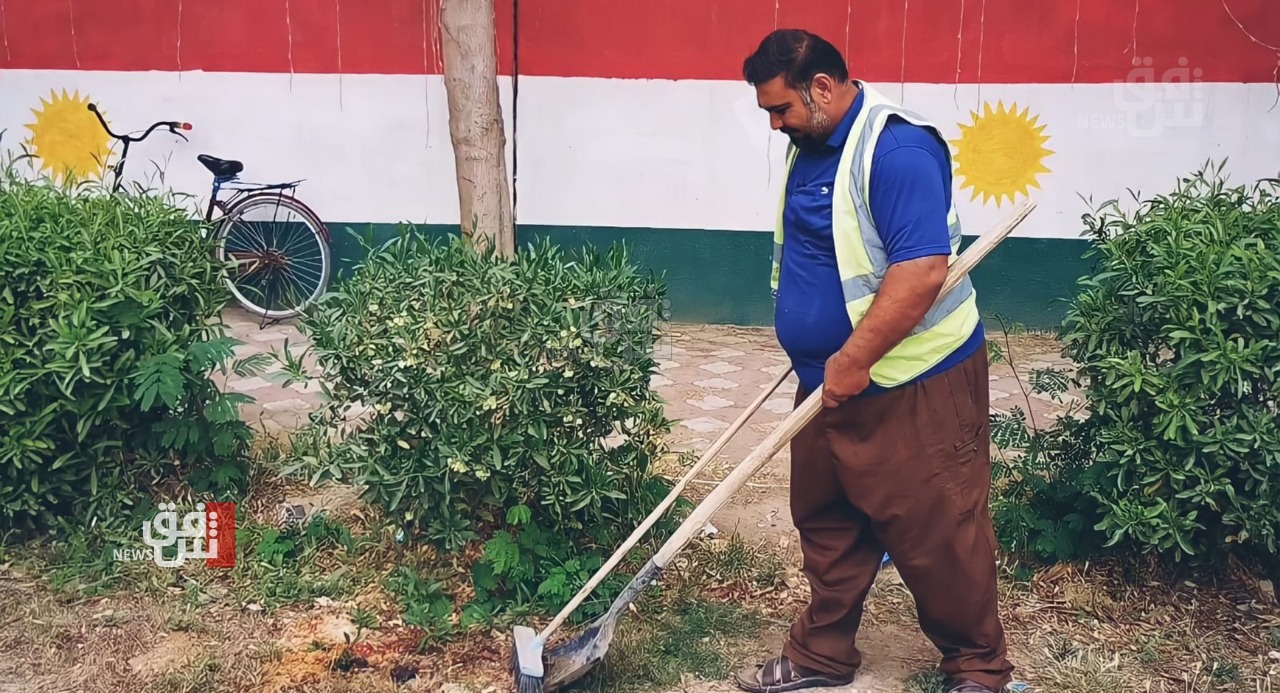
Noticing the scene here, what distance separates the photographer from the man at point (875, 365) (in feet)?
9.41

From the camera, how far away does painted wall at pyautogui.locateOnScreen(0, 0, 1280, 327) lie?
703 centimetres

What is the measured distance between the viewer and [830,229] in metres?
3.00

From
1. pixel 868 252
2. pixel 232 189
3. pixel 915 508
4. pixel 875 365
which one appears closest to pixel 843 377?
pixel 875 365

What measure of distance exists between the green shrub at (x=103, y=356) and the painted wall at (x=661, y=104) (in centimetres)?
310

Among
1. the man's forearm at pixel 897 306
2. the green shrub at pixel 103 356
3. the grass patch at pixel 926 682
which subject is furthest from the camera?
the green shrub at pixel 103 356

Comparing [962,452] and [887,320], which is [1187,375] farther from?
[887,320]

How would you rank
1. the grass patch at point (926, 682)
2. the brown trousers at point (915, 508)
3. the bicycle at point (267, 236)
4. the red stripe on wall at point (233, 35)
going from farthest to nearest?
the bicycle at point (267, 236) < the red stripe on wall at point (233, 35) < the grass patch at point (926, 682) < the brown trousers at point (915, 508)

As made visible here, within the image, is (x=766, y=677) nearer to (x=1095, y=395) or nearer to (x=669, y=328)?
(x=1095, y=395)

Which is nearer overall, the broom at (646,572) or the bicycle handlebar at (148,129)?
the broom at (646,572)

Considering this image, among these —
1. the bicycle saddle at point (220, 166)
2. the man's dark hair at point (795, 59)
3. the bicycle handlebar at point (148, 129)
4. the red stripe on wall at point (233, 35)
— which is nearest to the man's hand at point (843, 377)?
the man's dark hair at point (795, 59)

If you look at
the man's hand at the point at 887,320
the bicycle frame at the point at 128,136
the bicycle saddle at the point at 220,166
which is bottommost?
the man's hand at the point at 887,320

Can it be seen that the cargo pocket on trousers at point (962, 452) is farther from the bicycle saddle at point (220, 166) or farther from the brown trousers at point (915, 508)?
the bicycle saddle at point (220, 166)

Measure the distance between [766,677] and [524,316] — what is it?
1.34 m

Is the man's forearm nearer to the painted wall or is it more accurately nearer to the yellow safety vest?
the yellow safety vest
